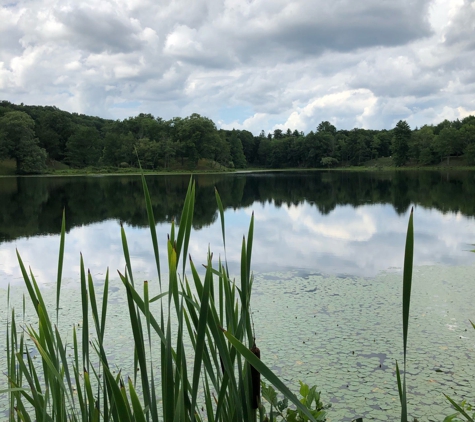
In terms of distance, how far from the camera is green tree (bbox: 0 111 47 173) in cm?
5788

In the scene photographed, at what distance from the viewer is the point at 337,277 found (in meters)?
8.71

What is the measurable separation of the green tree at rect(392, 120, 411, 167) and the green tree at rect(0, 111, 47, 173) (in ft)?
177

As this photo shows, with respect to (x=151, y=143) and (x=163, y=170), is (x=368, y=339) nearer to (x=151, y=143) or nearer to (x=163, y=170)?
(x=151, y=143)

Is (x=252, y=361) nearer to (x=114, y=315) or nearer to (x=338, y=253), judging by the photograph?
(x=114, y=315)

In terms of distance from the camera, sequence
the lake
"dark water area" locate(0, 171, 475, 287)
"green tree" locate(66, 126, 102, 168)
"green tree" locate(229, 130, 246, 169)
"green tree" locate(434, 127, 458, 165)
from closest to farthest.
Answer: the lake
"dark water area" locate(0, 171, 475, 287)
"green tree" locate(434, 127, 458, 165)
"green tree" locate(66, 126, 102, 168)
"green tree" locate(229, 130, 246, 169)

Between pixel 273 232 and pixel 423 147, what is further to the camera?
pixel 423 147

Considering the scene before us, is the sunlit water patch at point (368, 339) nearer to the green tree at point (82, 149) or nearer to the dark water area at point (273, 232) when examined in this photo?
the dark water area at point (273, 232)

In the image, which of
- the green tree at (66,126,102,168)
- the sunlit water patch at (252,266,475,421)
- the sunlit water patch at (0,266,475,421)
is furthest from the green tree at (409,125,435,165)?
the sunlit water patch at (252,266,475,421)

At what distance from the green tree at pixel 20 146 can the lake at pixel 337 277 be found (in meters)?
41.6

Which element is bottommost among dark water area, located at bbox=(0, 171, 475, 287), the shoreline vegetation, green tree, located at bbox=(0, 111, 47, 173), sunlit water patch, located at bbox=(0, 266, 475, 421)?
sunlit water patch, located at bbox=(0, 266, 475, 421)

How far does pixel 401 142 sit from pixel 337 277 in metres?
72.8

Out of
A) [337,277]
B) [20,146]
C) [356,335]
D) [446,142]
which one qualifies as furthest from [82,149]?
[356,335]

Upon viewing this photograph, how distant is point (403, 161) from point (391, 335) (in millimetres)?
77318

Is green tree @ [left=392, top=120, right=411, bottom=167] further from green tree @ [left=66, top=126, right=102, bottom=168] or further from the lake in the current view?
the lake
